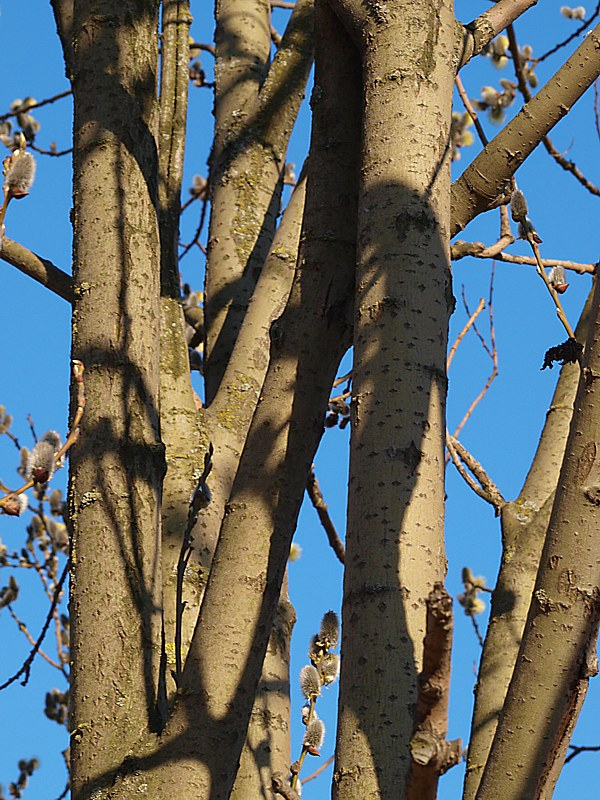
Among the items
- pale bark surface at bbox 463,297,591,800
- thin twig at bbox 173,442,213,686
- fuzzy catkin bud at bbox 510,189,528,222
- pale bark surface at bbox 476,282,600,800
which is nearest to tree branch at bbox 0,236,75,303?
thin twig at bbox 173,442,213,686

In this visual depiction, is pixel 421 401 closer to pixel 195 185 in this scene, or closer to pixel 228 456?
pixel 228 456

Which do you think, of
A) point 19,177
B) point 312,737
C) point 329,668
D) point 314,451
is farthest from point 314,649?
point 19,177

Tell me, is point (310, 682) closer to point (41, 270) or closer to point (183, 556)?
point (183, 556)

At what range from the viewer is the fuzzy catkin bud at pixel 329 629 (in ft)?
6.35

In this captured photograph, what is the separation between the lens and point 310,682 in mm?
1957

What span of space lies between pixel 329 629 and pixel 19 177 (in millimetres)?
1083

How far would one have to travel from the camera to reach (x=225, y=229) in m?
2.72

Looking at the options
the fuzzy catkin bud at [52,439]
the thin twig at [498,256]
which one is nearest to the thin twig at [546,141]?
the thin twig at [498,256]

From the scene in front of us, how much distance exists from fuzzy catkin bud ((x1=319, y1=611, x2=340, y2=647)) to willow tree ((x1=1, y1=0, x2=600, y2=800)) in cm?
26

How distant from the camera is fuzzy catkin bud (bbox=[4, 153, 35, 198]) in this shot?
125 cm

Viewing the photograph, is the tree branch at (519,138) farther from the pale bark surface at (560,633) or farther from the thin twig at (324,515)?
the thin twig at (324,515)

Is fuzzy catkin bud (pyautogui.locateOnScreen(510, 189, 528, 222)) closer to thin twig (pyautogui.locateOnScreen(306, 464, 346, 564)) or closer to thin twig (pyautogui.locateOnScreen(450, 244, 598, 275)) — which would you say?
thin twig (pyautogui.locateOnScreen(450, 244, 598, 275))

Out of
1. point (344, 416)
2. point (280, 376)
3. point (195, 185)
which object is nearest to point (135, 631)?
point (280, 376)

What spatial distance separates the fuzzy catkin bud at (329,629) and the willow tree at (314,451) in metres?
0.26
